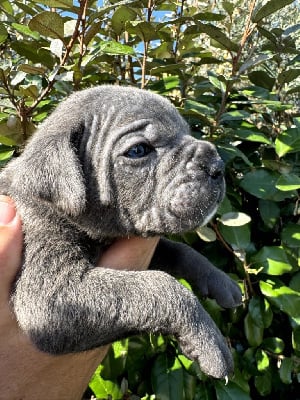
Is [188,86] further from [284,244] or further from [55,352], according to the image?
[55,352]

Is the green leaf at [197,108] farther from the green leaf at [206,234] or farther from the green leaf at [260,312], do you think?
the green leaf at [260,312]

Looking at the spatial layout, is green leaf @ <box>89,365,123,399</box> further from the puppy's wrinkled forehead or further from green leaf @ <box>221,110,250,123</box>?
green leaf @ <box>221,110,250,123</box>

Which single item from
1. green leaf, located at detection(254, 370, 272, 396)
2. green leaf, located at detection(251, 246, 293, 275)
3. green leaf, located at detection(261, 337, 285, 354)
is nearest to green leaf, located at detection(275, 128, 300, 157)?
green leaf, located at detection(251, 246, 293, 275)

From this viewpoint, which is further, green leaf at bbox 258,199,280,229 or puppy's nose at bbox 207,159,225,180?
green leaf at bbox 258,199,280,229

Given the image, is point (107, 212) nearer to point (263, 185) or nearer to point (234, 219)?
point (234, 219)

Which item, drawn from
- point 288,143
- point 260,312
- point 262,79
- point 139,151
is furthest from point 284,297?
point 262,79

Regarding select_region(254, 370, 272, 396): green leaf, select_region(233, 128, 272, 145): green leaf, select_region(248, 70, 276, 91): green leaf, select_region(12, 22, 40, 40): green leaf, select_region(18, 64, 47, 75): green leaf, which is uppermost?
select_region(12, 22, 40, 40): green leaf

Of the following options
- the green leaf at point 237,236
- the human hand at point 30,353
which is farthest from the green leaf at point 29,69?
the green leaf at point 237,236
